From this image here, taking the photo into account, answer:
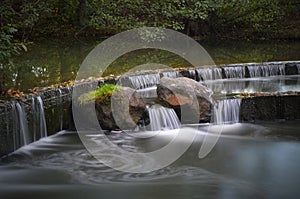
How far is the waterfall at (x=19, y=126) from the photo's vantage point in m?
6.43

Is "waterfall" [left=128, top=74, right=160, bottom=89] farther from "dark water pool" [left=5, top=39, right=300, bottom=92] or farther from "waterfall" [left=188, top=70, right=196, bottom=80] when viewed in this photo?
"waterfall" [left=188, top=70, right=196, bottom=80]

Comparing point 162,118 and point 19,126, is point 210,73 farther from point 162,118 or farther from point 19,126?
point 19,126

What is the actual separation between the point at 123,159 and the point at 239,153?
183cm

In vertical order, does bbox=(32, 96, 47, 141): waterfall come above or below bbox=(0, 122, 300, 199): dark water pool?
above

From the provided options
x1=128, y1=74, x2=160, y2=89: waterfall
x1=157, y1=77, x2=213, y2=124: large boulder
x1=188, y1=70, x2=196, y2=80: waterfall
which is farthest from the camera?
x1=188, y1=70, x2=196, y2=80: waterfall

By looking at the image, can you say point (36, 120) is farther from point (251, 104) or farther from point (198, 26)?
point (198, 26)

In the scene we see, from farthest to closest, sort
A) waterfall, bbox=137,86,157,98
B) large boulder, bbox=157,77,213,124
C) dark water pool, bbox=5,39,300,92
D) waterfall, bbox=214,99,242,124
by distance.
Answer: dark water pool, bbox=5,39,300,92
waterfall, bbox=137,86,157,98
waterfall, bbox=214,99,242,124
large boulder, bbox=157,77,213,124

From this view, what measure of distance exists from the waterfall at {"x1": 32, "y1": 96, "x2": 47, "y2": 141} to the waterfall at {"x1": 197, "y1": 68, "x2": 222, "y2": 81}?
5.48 meters

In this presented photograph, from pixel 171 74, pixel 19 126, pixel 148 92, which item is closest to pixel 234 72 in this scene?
pixel 171 74

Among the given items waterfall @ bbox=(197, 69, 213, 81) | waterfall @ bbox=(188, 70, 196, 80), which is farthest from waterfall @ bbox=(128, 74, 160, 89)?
waterfall @ bbox=(197, 69, 213, 81)

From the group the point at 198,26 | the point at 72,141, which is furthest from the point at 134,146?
the point at 198,26

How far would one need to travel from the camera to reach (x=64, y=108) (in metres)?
7.86

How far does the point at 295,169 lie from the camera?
245 inches

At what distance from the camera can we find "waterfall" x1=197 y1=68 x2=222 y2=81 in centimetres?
1175
